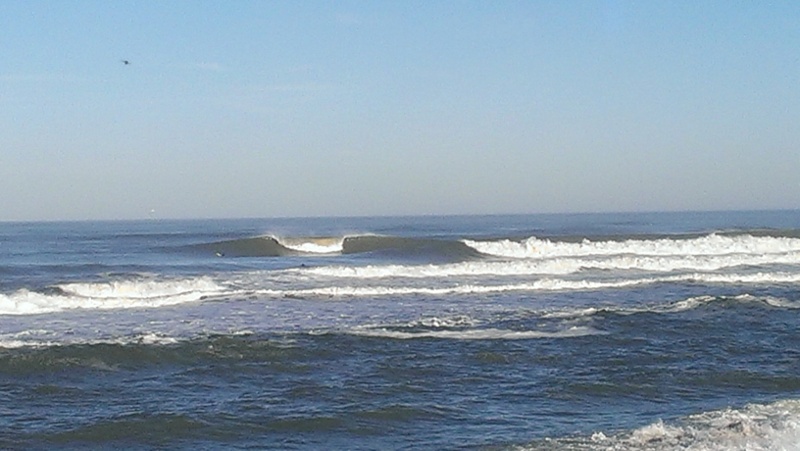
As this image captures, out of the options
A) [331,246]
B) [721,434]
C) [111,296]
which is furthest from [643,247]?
[721,434]

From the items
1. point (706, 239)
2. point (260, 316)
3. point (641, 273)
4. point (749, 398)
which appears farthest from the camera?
point (706, 239)

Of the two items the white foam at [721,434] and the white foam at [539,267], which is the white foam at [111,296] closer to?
the white foam at [539,267]

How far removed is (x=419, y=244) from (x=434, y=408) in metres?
34.8

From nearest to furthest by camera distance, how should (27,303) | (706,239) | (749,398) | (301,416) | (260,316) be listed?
1. (301,416)
2. (749,398)
3. (260,316)
4. (27,303)
5. (706,239)

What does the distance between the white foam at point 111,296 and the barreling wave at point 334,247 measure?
16.6m

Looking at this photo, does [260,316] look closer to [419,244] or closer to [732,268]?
[732,268]

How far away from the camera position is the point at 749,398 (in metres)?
11.1

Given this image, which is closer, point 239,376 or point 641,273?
point 239,376

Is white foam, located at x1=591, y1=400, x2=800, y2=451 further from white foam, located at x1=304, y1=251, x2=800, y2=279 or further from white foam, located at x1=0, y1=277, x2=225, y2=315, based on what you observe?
white foam, located at x1=304, y1=251, x2=800, y2=279

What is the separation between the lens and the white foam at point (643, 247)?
4256cm

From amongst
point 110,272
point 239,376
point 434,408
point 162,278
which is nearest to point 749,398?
point 434,408

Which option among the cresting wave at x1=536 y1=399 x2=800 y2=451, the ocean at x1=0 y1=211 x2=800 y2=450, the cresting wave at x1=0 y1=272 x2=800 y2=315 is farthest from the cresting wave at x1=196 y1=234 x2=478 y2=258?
the cresting wave at x1=536 y1=399 x2=800 y2=451

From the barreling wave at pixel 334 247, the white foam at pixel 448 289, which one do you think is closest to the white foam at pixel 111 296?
the white foam at pixel 448 289

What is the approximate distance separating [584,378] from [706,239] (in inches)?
1345
